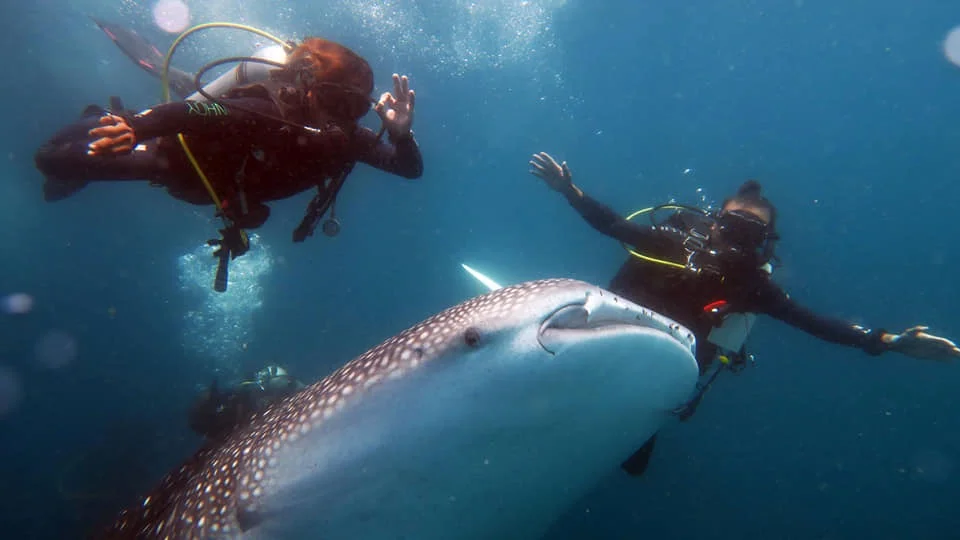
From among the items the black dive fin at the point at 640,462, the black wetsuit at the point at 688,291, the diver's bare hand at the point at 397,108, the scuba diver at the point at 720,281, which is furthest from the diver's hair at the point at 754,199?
the diver's bare hand at the point at 397,108

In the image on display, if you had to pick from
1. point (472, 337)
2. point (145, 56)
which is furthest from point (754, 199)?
point (145, 56)

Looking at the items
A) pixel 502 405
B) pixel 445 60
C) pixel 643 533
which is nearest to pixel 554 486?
pixel 502 405

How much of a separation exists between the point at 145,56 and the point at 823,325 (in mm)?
9151

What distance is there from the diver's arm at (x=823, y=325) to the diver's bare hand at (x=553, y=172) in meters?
2.70

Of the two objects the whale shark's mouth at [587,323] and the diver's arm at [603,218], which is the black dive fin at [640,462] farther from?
the whale shark's mouth at [587,323]

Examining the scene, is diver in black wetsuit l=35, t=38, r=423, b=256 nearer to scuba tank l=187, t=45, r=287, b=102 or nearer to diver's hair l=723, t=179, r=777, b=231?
scuba tank l=187, t=45, r=287, b=102

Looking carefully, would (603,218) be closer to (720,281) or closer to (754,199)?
(720,281)

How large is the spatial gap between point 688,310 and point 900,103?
57.7 metres

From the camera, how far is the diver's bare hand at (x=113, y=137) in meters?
2.71

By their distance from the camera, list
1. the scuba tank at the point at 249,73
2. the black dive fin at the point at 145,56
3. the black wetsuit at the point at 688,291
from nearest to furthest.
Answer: the scuba tank at the point at 249,73, the black wetsuit at the point at 688,291, the black dive fin at the point at 145,56

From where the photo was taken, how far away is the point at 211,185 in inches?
171

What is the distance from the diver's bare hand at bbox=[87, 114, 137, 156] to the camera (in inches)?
107

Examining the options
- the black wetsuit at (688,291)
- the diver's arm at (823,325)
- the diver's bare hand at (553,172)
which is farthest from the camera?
the diver's bare hand at (553,172)

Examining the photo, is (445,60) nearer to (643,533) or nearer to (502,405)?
(643,533)
